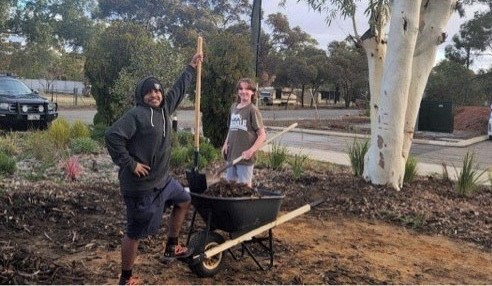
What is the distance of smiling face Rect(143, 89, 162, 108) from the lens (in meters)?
3.97

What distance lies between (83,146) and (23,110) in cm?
525

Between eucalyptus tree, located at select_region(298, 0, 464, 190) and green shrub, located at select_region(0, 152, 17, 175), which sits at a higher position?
eucalyptus tree, located at select_region(298, 0, 464, 190)

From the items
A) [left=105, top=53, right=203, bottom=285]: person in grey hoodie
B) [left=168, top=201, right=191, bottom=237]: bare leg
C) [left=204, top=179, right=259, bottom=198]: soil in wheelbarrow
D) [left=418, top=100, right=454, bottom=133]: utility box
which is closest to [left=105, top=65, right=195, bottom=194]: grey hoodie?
[left=105, top=53, right=203, bottom=285]: person in grey hoodie

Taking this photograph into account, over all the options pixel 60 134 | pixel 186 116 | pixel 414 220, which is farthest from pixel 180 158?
pixel 186 116

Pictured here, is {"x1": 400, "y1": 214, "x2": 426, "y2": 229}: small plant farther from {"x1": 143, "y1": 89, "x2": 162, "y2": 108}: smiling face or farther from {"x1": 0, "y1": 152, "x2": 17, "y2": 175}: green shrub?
{"x1": 0, "y1": 152, "x2": 17, "y2": 175}: green shrub

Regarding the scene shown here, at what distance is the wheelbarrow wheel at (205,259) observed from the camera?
14.2 ft

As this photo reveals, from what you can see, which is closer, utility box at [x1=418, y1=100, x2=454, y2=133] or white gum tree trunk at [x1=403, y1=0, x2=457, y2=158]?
white gum tree trunk at [x1=403, y1=0, x2=457, y2=158]

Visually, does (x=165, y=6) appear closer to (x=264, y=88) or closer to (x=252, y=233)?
(x=264, y=88)

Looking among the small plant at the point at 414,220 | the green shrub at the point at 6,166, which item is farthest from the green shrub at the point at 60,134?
the small plant at the point at 414,220

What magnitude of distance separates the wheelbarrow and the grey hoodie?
0.47 meters

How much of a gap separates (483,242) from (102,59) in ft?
31.8

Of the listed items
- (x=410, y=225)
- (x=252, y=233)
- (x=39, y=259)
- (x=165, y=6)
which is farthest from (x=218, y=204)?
(x=165, y=6)

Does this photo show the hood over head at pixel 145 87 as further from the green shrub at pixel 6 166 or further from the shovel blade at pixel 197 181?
the green shrub at pixel 6 166

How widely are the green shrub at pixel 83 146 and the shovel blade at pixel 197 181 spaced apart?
646 centimetres
